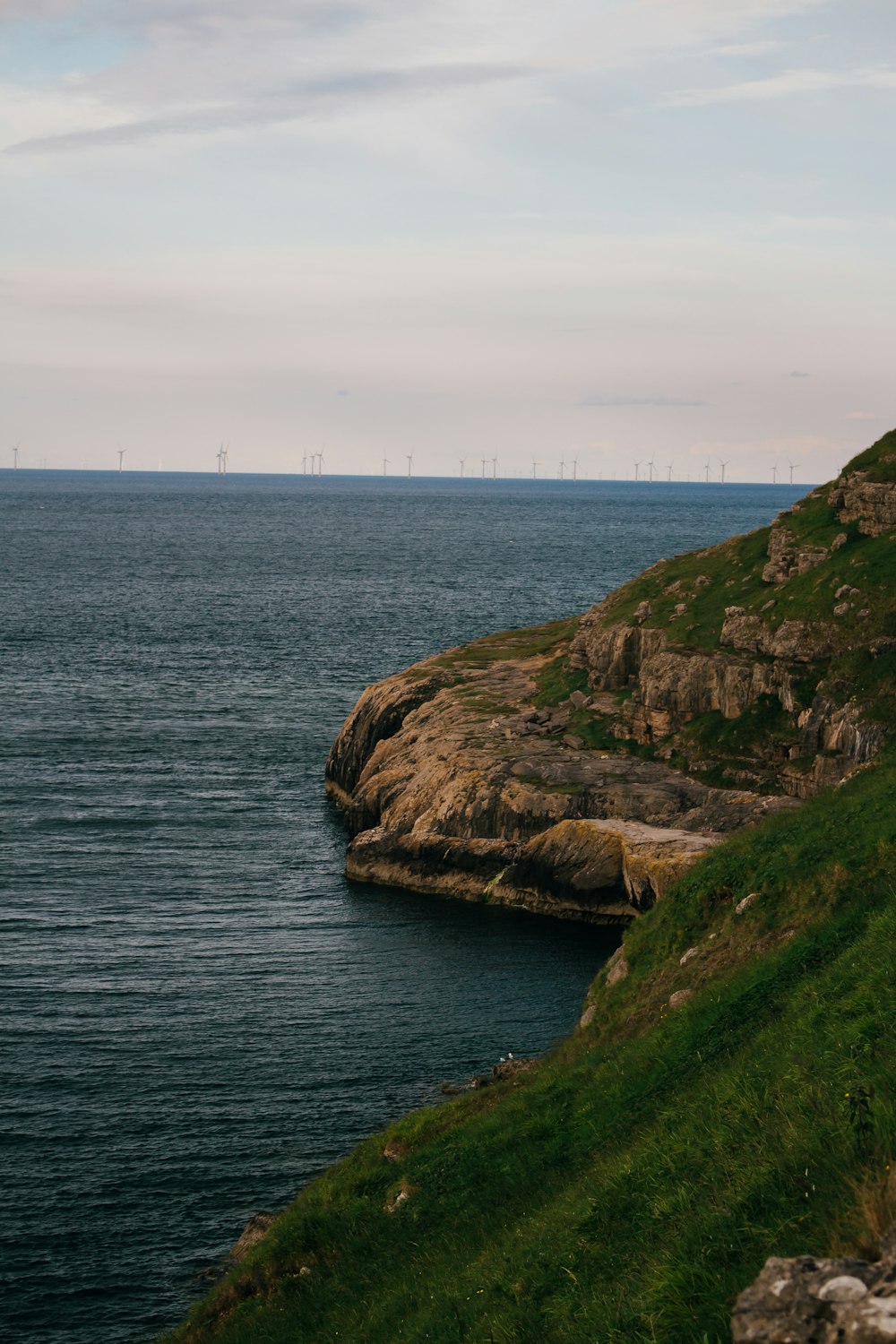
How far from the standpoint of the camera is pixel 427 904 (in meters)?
66.7

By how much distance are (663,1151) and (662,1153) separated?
2.1 inches

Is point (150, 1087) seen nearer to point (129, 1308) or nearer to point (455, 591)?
point (129, 1308)

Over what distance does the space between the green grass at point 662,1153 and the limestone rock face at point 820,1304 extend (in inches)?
61.6

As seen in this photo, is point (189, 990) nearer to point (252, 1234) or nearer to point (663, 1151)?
point (252, 1234)

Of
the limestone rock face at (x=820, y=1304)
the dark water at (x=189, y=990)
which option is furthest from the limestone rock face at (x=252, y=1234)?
the limestone rock face at (x=820, y=1304)

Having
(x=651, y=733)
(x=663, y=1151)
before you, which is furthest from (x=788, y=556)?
(x=663, y=1151)

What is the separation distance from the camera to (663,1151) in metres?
22.2

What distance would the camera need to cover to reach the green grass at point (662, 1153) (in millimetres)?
17125

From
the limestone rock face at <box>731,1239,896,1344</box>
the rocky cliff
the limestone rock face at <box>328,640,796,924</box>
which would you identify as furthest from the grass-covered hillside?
the rocky cliff

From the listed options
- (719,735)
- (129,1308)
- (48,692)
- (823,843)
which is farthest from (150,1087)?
(48,692)

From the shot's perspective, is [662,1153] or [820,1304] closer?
[820,1304]

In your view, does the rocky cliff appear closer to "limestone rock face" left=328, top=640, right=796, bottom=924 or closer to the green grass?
"limestone rock face" left=328, top=640, right=796, bottom=924

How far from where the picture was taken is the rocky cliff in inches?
2527

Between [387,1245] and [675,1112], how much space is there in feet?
25.3
